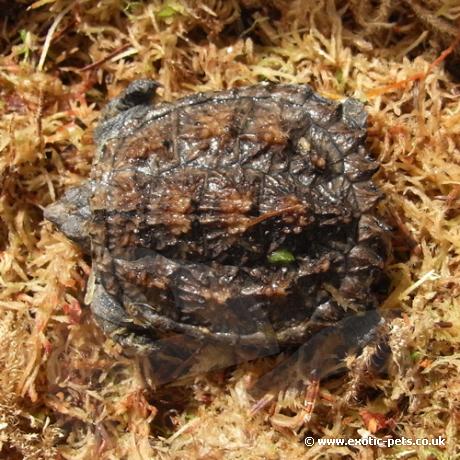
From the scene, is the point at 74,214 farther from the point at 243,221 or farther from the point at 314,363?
the point at 314,363

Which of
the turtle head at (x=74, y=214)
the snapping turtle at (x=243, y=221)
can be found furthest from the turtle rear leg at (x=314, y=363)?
the turtle head at (x=74, y=214)

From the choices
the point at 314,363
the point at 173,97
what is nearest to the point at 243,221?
the point at 314,363

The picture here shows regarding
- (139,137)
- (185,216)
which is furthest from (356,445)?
(139,137)

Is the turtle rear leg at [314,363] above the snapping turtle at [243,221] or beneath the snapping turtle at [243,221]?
beneath

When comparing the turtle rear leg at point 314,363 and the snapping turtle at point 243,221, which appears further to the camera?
the turtle rear leg at point 314,363

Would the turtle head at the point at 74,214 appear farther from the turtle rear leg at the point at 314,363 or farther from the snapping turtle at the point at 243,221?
the turtle rear leg at the point at 314,363
